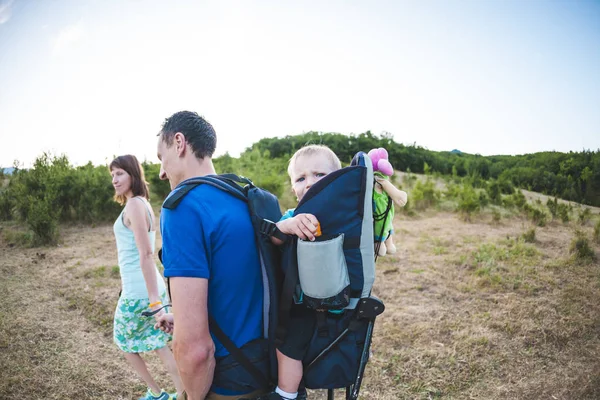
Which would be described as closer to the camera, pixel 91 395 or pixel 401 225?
pixel 91 395

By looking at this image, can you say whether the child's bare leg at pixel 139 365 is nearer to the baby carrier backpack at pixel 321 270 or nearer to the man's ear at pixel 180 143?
the baby carrier backpack at pixel 321 270

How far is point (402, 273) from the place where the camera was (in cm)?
585

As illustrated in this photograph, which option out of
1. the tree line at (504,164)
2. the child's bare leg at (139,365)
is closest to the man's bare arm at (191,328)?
the child's bare leg at (139,365)

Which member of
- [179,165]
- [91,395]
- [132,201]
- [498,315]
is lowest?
[91,395]

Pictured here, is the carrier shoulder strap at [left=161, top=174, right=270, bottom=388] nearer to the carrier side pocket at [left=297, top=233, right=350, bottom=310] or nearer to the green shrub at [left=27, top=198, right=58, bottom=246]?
the carrier side pocket at [left=297, top=233, right=350, bottom=310]

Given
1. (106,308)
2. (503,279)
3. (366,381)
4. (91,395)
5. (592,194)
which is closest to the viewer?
(91,395)

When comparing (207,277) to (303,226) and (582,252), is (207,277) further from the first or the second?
(582,252)

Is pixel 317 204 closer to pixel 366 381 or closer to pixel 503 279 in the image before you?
pixel 366 381

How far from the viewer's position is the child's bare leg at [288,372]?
1332mm

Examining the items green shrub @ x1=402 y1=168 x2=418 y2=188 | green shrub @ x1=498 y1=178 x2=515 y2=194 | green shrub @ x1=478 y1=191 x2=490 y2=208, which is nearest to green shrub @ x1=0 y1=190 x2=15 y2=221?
green shrub @ x1=402 y1=168 x2=418 y2=188

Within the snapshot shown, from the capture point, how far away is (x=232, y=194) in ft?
4.09

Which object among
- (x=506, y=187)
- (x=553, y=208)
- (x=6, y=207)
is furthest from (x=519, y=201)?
(x=6, y=207)

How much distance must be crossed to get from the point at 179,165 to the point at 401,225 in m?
8.88

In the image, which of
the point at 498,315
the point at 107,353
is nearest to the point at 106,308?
the point at 107,353
